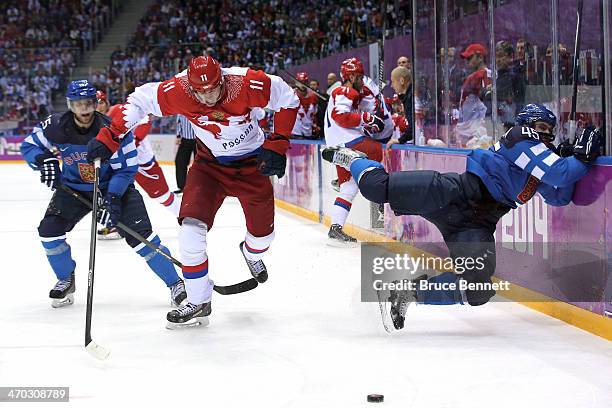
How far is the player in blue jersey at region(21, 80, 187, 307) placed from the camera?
4852 mm

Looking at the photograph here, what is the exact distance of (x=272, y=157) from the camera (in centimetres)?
429

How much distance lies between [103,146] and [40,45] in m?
20.4

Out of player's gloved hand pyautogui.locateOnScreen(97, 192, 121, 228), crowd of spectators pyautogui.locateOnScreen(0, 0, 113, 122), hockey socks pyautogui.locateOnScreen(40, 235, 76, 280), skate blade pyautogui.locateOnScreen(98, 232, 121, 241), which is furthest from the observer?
crowd of spectators pyautogui.locateOnScreen(0, 0, 113, 122)

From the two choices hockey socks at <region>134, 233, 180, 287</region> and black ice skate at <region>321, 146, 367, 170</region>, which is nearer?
black ice skate at <region>321, 146, 367, 170</region>

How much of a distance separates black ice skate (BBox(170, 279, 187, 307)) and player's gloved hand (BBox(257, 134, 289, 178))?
883 millimetres

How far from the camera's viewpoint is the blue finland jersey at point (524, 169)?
3.93 metres

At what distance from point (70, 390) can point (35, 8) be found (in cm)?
2362

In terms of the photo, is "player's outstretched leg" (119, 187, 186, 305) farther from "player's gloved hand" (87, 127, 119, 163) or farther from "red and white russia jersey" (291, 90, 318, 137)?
"red and white russia jersey" (291, 90, 318, 137)

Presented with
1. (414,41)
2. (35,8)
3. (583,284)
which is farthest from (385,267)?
(35,8)

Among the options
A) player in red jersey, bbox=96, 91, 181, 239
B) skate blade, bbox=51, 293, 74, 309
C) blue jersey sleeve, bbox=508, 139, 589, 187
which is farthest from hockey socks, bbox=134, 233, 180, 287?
player in red jersey, bbox=96, 91, 181, 239

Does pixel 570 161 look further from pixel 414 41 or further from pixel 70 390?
pixel 414 41

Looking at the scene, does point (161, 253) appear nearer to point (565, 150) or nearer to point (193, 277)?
point (193, 277)

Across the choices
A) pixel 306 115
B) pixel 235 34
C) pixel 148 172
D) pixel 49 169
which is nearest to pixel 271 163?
pixel 49 169

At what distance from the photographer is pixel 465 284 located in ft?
13.8
